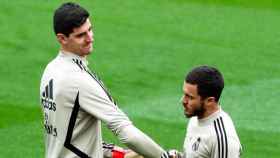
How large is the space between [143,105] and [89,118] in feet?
16.9

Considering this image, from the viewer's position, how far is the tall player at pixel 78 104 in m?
5.83

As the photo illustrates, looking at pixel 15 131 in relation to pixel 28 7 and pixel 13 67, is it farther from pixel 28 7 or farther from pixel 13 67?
pixel 28 7

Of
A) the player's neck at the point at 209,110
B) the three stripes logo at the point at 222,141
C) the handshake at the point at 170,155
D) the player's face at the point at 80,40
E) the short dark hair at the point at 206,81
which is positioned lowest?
the handshake at the point at 170,155

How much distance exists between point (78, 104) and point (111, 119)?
22 cm

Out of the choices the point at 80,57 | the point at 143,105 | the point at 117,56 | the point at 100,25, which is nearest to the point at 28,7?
the point at 100,25

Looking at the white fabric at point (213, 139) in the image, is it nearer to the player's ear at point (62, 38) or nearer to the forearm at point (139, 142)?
the forearm at point (139, 142)

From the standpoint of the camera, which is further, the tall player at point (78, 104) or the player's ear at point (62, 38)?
the player's ear at point (62, 38)

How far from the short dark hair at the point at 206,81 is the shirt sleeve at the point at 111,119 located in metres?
0.45

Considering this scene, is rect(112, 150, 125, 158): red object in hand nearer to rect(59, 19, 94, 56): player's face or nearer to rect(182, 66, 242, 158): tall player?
rect(182, 66, 242, 158): tall player

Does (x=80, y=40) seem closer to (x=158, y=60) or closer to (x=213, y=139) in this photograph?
(x=213, y=139)

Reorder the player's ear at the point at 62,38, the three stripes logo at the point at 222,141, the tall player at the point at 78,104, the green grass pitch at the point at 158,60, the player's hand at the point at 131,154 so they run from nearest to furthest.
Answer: the three stripes logo at the point at 222,141 → the tall player at the point at 78,104 → the player's ear at the point at 62,38 → the player's hand at the point at 131,154 → the green grass pitch at the point at 158,60

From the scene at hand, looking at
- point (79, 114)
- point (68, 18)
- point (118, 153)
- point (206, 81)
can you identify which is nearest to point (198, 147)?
point (206, 81)

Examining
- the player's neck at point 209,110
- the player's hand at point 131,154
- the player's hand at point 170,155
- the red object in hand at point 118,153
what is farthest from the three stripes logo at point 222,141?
the red object in hand at point 118,153

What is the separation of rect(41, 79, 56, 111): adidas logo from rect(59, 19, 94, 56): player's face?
24 cm
